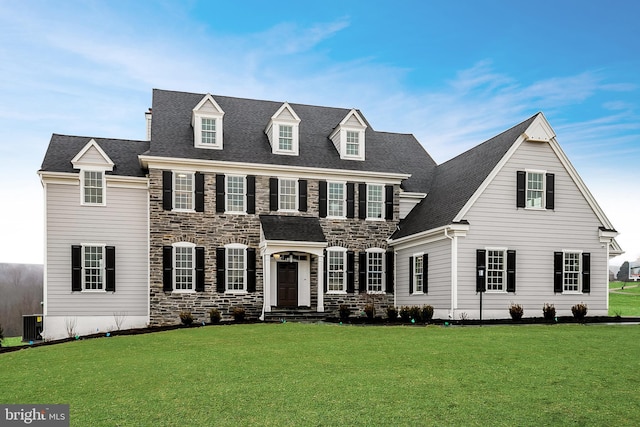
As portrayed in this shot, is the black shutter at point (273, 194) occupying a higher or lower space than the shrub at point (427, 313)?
higher

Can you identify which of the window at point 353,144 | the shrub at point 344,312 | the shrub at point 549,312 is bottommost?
the shrub at point 344,312

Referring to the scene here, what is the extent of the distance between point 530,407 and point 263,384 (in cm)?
424

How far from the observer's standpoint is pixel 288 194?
86.3 ft

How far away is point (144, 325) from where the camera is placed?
2464 centimetres

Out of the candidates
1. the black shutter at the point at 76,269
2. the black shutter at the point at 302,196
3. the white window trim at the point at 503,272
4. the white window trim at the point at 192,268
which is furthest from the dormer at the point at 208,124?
the white window trim at the point at 503,272

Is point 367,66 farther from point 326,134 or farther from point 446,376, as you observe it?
point 446,376

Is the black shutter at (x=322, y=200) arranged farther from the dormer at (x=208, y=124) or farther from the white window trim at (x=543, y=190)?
the white window trim at (x=543, y=190)

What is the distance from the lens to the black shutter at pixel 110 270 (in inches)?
953

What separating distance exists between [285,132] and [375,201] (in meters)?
5.21

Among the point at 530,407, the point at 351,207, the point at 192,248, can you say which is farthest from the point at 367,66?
the point at 530,407

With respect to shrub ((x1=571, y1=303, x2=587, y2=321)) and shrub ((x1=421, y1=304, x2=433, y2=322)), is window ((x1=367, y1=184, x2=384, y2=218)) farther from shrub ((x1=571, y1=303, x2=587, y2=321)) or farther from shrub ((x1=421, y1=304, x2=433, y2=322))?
shrub ((x1=571, y1=303, x2=587, y2=321))

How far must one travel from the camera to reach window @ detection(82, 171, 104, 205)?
24.3m

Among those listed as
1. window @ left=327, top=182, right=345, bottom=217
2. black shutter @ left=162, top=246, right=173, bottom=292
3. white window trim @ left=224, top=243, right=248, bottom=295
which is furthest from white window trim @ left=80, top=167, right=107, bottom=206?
window @ left=327, top=182, right=345, bottom=217

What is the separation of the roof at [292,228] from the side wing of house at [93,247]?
521 centimetres
